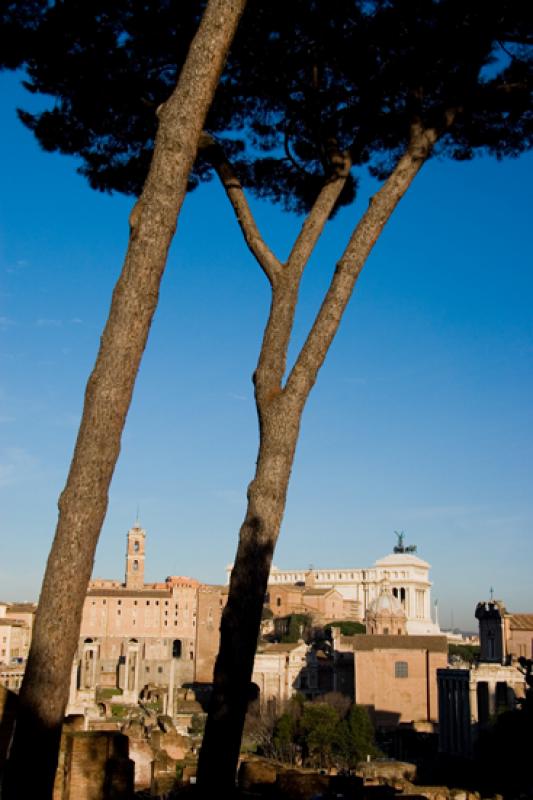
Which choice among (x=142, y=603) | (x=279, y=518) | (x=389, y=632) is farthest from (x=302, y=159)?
(x=142, y=603)

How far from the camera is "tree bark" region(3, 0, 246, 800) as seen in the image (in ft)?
11.1

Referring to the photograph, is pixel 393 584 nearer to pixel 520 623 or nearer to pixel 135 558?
pixel 135 558

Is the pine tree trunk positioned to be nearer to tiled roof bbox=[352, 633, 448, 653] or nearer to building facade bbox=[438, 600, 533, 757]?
building facade bbox=[438, 600, 533, 757]

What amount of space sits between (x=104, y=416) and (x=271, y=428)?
1277mm

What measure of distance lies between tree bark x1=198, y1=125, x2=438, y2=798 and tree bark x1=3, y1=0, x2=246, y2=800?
43.2 inches

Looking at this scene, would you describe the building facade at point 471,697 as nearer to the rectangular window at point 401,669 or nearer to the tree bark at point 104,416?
the rectangular window at point 401,669

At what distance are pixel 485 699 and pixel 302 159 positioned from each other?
1043 inches

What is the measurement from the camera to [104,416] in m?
3.83

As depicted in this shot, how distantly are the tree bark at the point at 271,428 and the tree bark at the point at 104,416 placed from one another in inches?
43.2

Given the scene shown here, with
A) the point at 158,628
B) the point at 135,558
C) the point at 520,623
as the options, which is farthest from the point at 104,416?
the point at 135,558

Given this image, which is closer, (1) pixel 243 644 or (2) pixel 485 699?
(1) pixel 243 644

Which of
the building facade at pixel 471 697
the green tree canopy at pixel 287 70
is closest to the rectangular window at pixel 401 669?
the building facade at pixel 471 697

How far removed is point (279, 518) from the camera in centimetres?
481

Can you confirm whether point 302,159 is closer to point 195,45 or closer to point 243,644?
point 195,45
